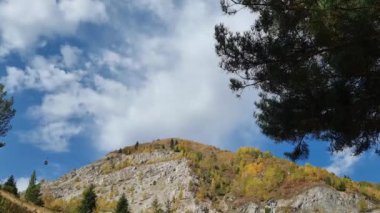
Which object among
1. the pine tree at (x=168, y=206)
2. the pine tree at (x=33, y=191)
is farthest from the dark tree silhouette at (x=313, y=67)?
the pine tree at (x=168, y=206)

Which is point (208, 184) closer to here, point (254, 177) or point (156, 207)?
point (254, 177)

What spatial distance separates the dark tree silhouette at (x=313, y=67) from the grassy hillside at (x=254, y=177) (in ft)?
261

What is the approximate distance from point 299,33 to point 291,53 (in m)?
0.63

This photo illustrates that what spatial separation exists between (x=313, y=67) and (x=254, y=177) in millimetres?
92723

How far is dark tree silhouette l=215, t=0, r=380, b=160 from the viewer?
530 inches

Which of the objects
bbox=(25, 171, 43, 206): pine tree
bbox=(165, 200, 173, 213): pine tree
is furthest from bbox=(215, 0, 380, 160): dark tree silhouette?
bbox=(165, 200, 173, 213): pine tree

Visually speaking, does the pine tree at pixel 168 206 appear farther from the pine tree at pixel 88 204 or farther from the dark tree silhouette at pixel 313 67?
the dark tree silhouette at pixel 313 67

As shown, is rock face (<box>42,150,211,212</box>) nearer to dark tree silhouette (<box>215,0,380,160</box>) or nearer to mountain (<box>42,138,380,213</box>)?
mountain (<box>42,138,380,213</box>)

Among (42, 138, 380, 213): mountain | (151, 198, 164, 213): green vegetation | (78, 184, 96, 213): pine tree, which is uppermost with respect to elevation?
(42, 138, 380, 213): mountain

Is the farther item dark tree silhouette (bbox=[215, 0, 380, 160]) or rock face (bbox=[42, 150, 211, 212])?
rock face (bbox=[42, 150, 211, 212])

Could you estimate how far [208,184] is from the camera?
4284 inches

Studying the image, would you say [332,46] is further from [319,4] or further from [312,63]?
[319,4]

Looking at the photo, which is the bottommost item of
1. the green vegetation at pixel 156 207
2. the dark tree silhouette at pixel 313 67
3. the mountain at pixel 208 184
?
the dark tree silhouette at pixel 313 67

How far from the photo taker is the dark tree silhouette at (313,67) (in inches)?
530
